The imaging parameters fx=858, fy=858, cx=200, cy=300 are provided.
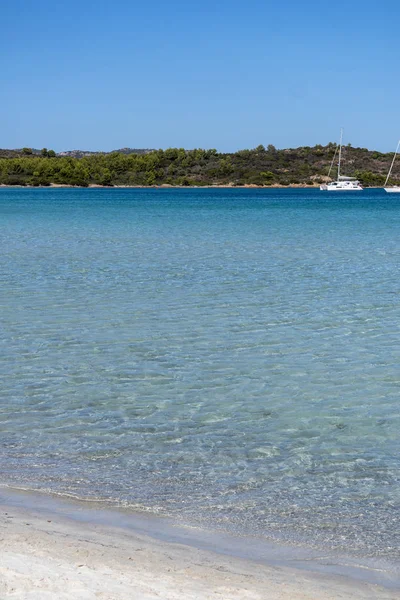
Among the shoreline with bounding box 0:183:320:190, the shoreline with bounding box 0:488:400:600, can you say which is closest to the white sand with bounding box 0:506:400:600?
the shoreline with bounding box 0:488:400:600

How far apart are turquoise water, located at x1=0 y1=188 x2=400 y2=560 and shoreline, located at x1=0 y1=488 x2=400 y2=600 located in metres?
0.28

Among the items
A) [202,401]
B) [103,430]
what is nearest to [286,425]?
[202,401]

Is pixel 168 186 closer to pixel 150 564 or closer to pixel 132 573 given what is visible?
pixel 150 564

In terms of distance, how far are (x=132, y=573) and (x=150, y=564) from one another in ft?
0.64

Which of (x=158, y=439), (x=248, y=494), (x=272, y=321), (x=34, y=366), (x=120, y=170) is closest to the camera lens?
(x=248, y=494)

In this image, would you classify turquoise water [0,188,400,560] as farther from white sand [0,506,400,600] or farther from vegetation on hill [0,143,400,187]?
vegetation on hill [0,143,400,187]

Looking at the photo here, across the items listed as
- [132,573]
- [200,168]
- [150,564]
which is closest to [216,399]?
[150,564]

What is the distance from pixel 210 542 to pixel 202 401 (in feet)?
11.1

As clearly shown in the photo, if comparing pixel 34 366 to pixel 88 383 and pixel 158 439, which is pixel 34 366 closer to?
pixel 88 383

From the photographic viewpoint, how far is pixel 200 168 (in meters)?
179

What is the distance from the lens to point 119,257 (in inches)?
944

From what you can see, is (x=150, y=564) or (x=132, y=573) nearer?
(x=132, y=573)

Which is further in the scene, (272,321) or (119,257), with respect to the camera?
(119,257)

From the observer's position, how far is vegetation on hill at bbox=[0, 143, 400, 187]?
169250 mm
